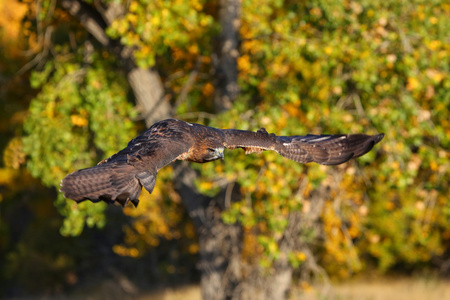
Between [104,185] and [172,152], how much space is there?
2.37ft

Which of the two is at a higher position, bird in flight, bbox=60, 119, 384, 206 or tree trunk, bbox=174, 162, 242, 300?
bird in flight, bbox=60, 119, 384, 206

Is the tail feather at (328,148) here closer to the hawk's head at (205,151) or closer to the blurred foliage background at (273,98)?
the hawk's head at (205,151)

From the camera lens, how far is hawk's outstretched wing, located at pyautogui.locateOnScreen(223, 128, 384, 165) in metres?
5.32

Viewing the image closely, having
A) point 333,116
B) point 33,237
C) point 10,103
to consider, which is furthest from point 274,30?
point 33,237

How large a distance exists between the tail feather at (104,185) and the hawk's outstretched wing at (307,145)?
56.2 inches

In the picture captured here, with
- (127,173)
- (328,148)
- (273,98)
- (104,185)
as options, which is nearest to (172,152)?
(127,173)

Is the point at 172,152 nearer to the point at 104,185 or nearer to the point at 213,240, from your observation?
the point at 104,185

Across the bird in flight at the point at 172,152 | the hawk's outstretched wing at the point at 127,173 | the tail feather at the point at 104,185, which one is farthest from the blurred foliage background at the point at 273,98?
the tail feather at the point at 104,185

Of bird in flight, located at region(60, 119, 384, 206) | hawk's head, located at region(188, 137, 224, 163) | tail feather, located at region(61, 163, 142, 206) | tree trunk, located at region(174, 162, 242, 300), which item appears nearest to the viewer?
tail feather, located at region(61, 163, 142, 206)

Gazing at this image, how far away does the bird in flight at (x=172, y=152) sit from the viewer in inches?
150

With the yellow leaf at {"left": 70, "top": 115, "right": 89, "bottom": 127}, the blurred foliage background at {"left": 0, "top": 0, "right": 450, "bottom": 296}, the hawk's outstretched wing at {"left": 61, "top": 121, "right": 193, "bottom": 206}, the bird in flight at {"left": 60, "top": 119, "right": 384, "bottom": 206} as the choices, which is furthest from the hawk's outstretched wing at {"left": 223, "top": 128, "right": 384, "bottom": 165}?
the yellow leaf at {"left": 70, "top": 115, "right": 89, "bottom": 127}

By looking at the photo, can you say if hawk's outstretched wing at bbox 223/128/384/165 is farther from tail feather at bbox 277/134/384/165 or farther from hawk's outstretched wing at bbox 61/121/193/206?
hawk's outstretched wing at bbox 61/121/193/206

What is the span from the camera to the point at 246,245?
30.9 feet

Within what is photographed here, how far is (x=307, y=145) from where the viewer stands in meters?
5.60
